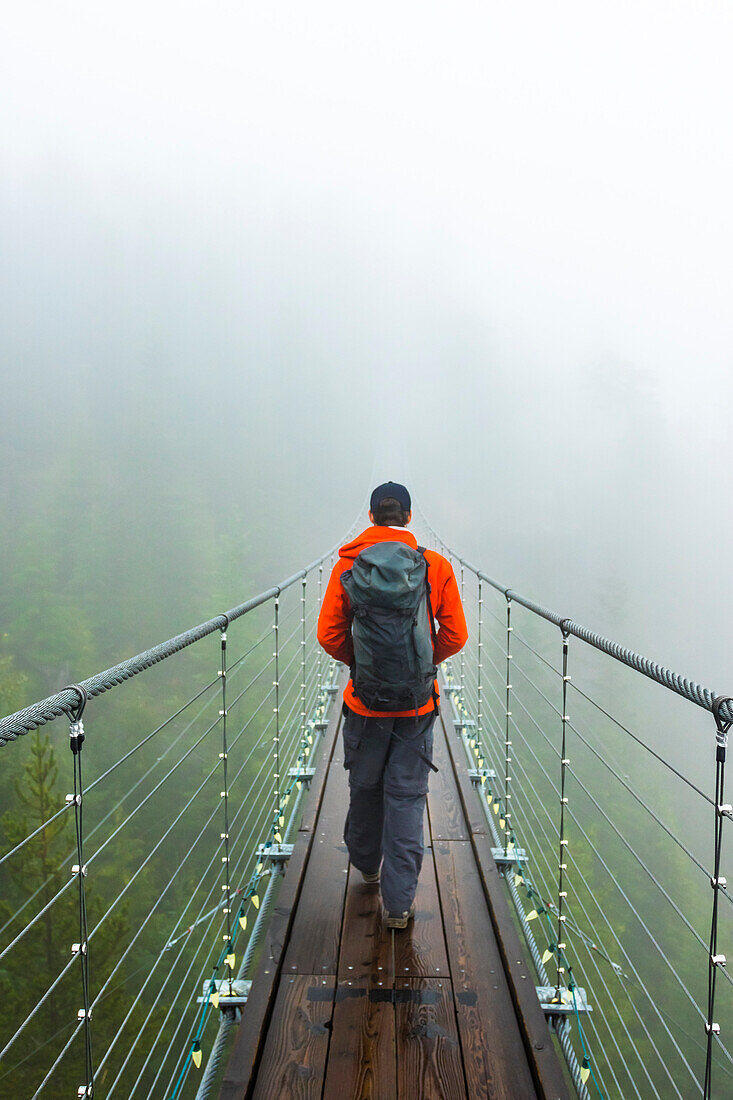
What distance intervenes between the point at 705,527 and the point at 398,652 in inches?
2702

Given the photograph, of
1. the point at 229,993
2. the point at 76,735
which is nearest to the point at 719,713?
the point at 76,735

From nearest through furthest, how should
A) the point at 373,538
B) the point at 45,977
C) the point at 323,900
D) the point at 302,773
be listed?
the point at 373,538
the point at 323,900
the point at 302,773
the point at 45,977

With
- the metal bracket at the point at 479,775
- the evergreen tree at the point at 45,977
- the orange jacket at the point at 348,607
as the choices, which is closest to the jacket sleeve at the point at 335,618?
the orange jacket at the point at 348,607

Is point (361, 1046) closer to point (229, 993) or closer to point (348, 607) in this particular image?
point (229, 993)

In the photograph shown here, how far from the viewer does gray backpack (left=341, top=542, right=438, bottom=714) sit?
5.05 ft

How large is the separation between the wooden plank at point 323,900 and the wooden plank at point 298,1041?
6 centimetres

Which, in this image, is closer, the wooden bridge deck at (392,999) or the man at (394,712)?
the wooden bridge deck at (392,999)

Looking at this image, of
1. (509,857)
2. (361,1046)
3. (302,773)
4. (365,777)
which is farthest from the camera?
(302,773)

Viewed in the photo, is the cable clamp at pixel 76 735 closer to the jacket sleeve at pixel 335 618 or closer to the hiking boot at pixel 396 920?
the jacket sleeve at pixel 335 618

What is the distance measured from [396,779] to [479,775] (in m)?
1.19

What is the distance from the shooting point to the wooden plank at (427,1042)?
128 cm

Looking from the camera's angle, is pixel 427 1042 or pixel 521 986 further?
pixel 521 986

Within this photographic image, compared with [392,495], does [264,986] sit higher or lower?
lower

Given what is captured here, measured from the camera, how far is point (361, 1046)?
1371 millimetres
